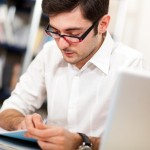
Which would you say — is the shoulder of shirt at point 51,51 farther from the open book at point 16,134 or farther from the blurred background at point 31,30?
the blurred background at point 31,30

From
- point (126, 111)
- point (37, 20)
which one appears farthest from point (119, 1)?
point (126, 111)

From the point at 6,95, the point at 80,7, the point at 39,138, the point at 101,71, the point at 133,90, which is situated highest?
the point at 80,7

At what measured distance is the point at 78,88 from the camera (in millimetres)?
1333

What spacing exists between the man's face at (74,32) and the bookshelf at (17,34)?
147 centimetres

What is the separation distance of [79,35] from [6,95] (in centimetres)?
177

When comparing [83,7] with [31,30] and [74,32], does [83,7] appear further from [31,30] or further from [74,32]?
[31,30]

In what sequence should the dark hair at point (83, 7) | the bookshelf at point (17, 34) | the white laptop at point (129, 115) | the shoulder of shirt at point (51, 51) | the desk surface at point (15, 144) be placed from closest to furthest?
1. the white laptop at point (129, 115)
2. the desk surface at point (15, 144)
3. the dark hair at point (83, 7)
4. the shoulder of shirt at point (51, 51)
5. the bookshelf at point (17, 34)

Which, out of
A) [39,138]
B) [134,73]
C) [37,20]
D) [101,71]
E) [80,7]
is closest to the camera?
[134,73]

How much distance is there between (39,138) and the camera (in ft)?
3.00

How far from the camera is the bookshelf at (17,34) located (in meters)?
2.69

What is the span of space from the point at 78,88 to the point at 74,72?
7 centimetres

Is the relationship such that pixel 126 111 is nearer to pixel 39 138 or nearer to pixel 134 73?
pixel 134 73

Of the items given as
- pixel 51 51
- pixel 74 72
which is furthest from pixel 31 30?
pixel 74 72

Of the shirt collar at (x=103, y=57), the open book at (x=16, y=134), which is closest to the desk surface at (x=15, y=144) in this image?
the open book at (x=16, y=134)
